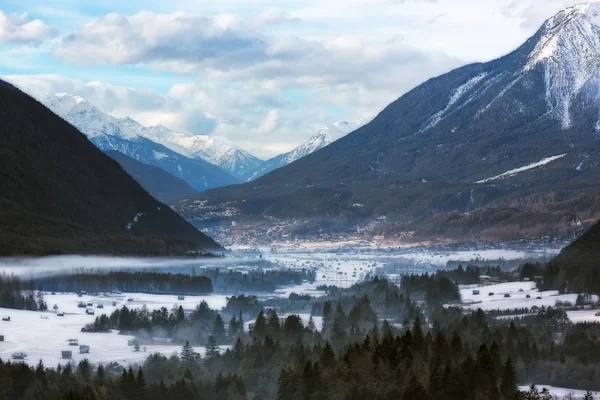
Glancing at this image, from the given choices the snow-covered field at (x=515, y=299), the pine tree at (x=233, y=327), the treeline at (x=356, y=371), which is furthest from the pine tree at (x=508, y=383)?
the snow-covered field at (x=515, y=299)

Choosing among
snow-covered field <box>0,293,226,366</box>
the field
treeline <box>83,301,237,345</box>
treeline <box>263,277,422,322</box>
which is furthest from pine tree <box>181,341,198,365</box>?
the field

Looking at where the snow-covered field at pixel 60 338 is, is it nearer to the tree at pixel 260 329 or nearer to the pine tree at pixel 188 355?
the pine tree at pixel 188 355

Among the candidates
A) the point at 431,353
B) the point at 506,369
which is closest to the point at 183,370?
the point at 431,353

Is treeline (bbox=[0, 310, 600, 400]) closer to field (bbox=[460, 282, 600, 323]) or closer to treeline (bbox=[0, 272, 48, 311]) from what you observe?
field (bbox=[460, 282, 600, 323])

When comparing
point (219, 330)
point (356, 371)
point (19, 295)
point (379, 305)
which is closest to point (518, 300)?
point (379, 305)

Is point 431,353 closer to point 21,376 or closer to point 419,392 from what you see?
point 419,392

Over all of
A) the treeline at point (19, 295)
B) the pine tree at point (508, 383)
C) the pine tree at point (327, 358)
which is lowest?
the pine tree at point (508, 383)

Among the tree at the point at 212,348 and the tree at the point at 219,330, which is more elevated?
the tree at the point at 219,330

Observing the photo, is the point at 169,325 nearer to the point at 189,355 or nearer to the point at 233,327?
the point at 233,327
